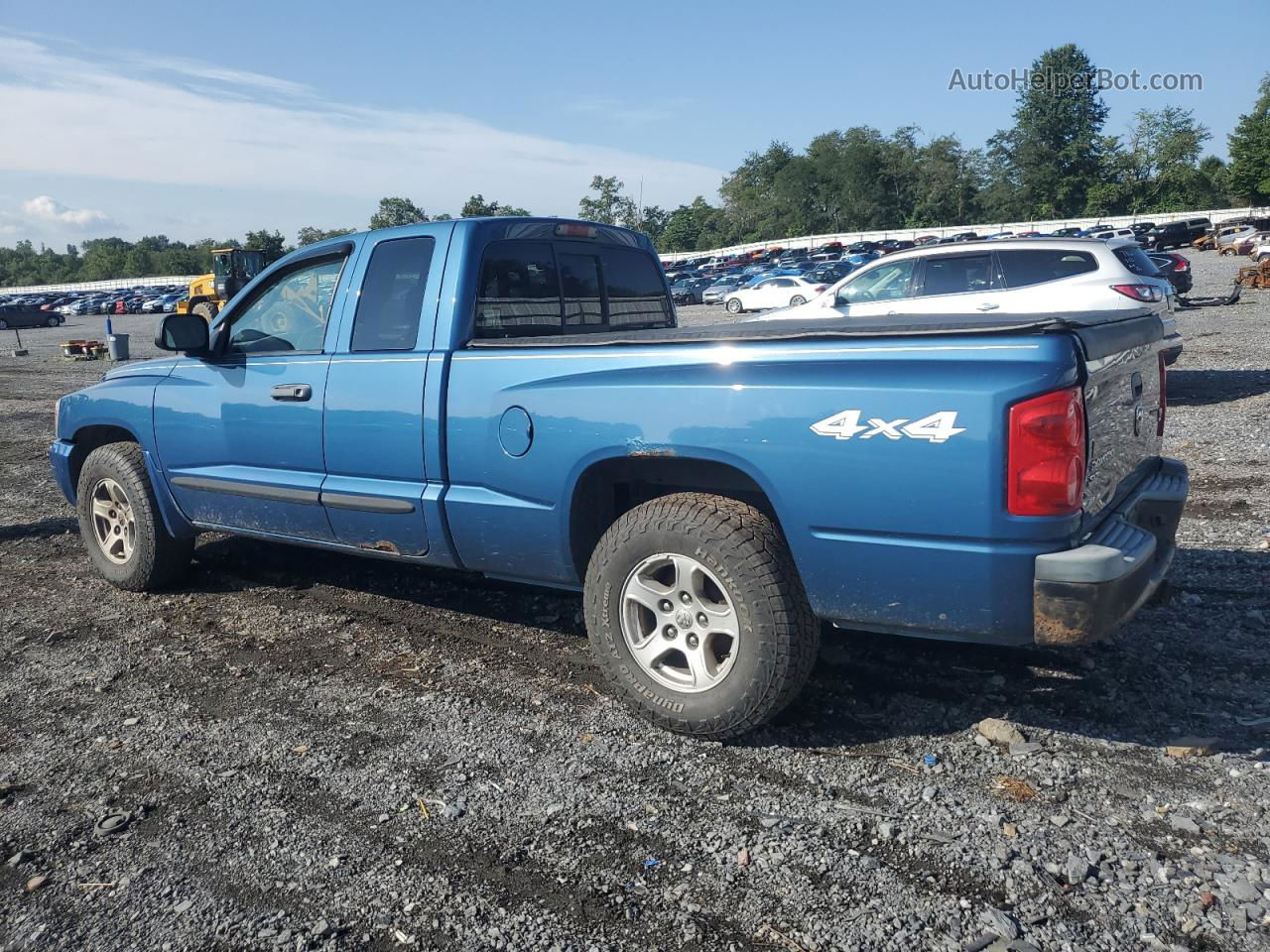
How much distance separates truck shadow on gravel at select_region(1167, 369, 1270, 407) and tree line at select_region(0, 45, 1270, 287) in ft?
261

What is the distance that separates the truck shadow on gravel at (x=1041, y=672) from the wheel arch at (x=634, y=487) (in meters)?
0.71

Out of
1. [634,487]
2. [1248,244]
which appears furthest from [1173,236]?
[634,487]

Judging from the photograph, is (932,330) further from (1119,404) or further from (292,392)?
(292,392)

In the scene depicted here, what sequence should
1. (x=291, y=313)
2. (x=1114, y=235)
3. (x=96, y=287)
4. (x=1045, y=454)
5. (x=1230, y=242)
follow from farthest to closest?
(x=96, y=287)
(x=1230, y=242)
(x=1114, y=235)
(x=291, y=313)
(x=1045, y=454)

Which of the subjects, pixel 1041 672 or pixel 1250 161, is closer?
pixel 1041 672

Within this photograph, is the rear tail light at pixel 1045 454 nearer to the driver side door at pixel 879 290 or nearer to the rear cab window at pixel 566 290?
the rear cab window at pixel 566 290

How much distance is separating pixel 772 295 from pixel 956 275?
24.9 meters

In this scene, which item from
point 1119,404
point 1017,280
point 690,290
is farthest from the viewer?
point 690,290

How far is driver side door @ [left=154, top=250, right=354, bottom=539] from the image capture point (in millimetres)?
4688

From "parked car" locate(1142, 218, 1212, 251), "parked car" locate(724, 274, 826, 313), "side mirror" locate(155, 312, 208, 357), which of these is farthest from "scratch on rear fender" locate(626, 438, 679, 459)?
"parked car" locate(1142, 218, 1212, 251)

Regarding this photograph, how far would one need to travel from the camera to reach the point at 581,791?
10.8ft

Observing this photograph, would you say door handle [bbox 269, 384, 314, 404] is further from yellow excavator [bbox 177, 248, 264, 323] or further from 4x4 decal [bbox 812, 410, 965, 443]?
yellow excavator [bbox 177, 248, 264, 323]

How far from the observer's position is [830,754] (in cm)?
348

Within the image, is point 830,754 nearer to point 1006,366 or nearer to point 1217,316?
point 1006,366
